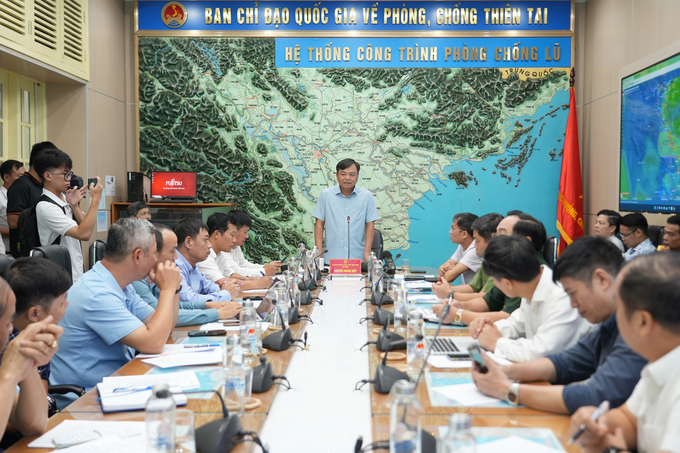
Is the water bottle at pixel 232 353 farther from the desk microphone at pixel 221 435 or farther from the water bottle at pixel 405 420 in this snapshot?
the water bottle at pixel 405 420

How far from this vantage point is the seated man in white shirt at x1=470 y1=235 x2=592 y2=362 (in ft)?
6.75

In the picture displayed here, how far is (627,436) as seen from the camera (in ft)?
4.44

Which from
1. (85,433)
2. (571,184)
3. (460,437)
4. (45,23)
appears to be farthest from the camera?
(571,184)

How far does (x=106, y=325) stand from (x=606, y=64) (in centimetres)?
535

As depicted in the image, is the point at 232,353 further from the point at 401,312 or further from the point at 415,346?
the point at 401,312

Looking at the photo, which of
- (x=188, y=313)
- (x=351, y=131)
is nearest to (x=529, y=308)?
(x=188, y=313)

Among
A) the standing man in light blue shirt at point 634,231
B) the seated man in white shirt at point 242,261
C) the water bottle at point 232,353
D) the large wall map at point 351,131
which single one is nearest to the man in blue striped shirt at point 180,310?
the water bottle at point 232,353

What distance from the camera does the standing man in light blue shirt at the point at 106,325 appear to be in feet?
7.11

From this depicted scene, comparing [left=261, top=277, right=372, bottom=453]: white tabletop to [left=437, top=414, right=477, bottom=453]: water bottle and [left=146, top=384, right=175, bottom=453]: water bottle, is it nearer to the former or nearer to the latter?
[left=146, top=384, right=175, bottom=453]: water bottle

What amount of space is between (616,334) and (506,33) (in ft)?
16.8

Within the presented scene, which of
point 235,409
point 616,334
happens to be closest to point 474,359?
point 616,334

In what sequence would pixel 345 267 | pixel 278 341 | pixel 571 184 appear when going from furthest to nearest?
pixel 571 184 < pixel 345 267 < pixel 278 341

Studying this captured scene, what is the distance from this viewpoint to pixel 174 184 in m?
5.92

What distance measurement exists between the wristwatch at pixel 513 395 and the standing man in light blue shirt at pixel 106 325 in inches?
50.8
